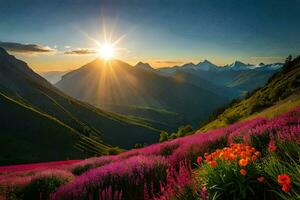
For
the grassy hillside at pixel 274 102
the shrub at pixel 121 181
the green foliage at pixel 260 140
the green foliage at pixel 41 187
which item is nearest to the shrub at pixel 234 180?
the shrub at pixel 121 181

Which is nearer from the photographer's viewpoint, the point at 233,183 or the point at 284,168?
the point at 284,168

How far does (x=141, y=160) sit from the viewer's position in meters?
10.9

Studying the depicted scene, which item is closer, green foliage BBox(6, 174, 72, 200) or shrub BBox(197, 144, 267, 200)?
shrub BBox(197, 144, 267, 200)

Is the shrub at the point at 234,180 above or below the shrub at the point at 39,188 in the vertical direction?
below

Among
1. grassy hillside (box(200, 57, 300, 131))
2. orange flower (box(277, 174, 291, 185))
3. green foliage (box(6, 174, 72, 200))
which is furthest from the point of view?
grassy hillside (box(200, 57, 300, 131))

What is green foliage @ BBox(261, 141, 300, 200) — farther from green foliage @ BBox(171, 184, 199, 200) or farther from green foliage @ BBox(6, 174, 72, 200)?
green foliage @ BBox(6, 174, 72, 200)

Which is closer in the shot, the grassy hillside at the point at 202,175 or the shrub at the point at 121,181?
the grassy hillside at the point at 202,175

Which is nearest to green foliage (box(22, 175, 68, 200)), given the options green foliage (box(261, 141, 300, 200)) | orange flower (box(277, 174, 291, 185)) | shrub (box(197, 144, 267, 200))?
shrub (box(197, 144, 267, 200))

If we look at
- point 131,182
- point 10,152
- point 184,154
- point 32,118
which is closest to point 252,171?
point 131,182

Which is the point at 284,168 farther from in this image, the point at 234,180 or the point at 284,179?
the point at 234,180

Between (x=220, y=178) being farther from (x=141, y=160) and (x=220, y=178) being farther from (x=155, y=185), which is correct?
(x=141, y=160)

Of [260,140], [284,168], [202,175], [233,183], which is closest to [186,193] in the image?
[202,175]

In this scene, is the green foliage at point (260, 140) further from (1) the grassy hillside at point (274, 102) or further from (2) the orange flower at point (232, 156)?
(1) the grassy hillside at point (274, 102)

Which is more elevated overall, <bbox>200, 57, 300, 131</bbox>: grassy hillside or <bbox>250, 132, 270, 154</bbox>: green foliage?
<bbox>200, 57, 300, 131</bbox>: grassy hillside
